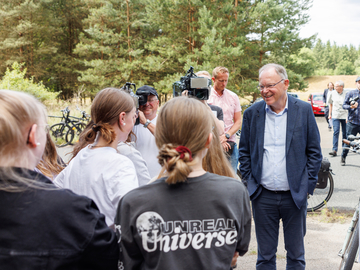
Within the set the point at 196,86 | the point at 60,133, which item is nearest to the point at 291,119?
the point at 196,86

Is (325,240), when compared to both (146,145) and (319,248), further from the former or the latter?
(146,145)

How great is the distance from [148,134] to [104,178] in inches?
54.2

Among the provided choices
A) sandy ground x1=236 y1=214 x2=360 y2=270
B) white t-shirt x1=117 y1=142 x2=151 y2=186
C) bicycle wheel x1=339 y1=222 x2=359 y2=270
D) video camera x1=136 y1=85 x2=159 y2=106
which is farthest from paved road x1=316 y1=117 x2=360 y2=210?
white t-shirt x1=117 y1=142 x2=151 y2=186

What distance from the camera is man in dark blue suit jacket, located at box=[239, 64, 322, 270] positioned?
2.64 metres

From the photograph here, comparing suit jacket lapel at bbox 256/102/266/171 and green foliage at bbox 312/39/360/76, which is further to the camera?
green foliage at bbox 312/39/360/76

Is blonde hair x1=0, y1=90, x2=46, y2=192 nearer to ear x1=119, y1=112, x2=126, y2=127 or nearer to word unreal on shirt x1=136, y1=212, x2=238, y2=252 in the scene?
word unreal on shirt x1=136, y1=212, x2=238, y2=252

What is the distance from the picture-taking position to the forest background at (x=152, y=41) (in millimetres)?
20491

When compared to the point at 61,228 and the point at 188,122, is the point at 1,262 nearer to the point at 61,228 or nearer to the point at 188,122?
the point at 61,228

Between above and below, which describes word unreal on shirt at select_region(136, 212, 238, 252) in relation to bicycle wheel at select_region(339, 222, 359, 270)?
above

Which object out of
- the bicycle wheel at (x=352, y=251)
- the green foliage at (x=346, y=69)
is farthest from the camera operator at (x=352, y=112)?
the green foliage at (x=346, y=69)

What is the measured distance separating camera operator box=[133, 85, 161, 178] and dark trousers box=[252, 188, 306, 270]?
1.00 m

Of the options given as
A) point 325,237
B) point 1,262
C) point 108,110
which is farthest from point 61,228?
point 325,237

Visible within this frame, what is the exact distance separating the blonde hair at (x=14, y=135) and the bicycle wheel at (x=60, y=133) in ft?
36.0

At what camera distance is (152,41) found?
1074 inches
